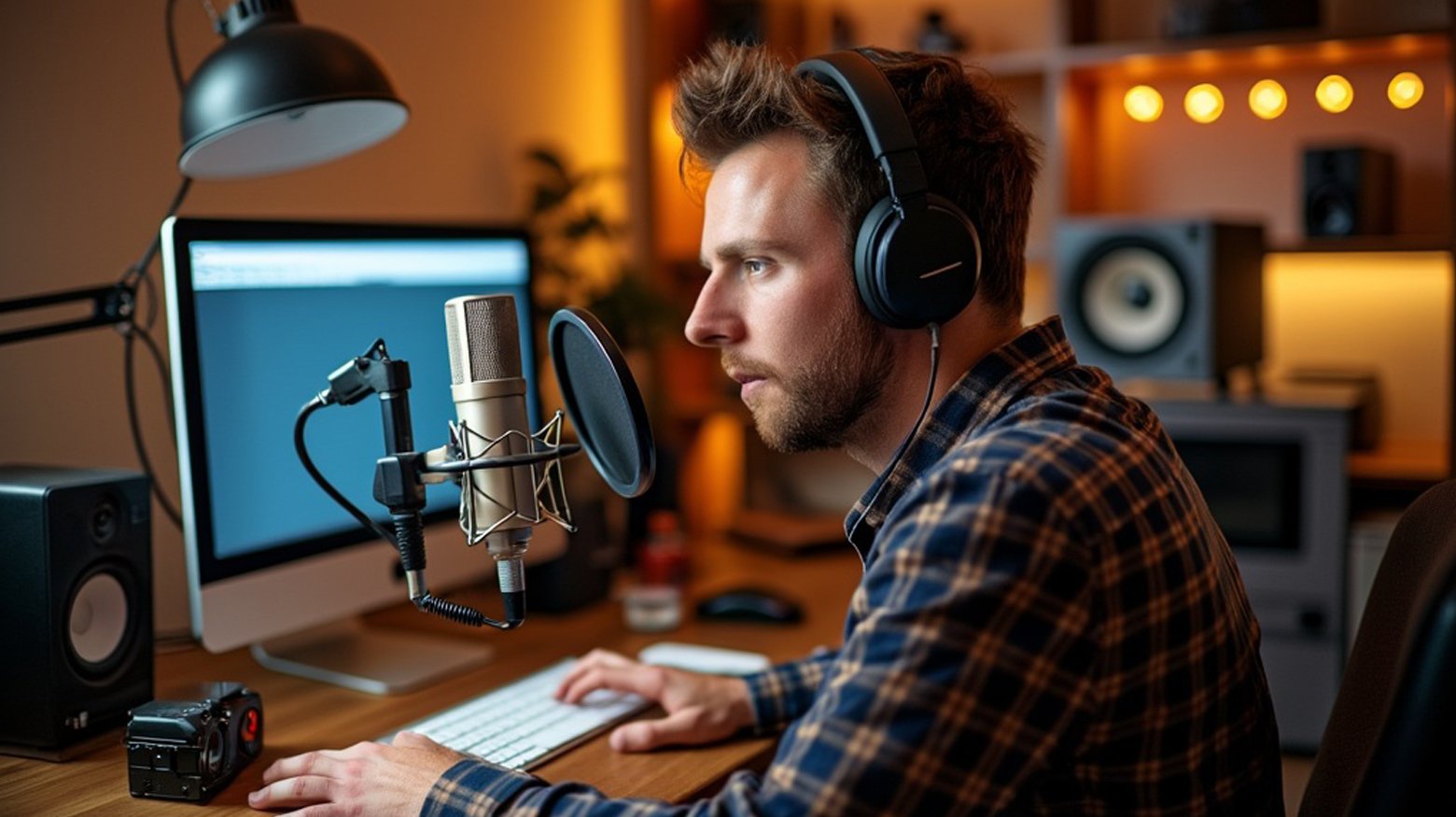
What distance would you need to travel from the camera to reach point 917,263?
109 cm

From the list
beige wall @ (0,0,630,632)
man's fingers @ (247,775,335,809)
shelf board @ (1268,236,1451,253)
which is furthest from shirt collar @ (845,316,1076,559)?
shelf board @ (1268,236,1451,253)

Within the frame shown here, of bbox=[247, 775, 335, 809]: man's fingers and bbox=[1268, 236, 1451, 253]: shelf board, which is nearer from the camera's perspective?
bbox=[247, 775, 335, 809]: man's fingers

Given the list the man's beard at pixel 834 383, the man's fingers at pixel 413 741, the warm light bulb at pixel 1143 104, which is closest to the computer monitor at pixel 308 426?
the man's fingers at pixel 413 741

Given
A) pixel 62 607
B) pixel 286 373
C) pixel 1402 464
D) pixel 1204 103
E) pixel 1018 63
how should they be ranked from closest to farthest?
1. pixel 62 607
2. pixel 286 373
3. pixel 1402 464
4. pixel 1018 63
5. pixel 1204 103

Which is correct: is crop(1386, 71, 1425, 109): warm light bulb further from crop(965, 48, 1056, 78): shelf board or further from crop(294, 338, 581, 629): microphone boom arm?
crop(294, 338, 581, 629): microphone boom arm

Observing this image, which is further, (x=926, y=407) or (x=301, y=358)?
(x=301, y=358)

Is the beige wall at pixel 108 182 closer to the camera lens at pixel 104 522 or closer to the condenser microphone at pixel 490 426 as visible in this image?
the camera lens at pixel 104 522

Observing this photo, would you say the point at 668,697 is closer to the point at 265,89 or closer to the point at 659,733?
the point at 659,733

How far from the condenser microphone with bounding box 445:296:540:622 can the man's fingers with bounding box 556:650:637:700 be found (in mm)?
380

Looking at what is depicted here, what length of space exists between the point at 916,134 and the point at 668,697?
613 mm

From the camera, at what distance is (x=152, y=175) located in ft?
5.75

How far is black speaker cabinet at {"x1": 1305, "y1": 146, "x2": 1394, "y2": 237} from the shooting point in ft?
8.80

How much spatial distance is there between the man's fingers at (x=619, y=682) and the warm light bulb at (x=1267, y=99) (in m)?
2.27

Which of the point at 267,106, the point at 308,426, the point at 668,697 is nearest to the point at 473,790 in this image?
the point at 668,697
